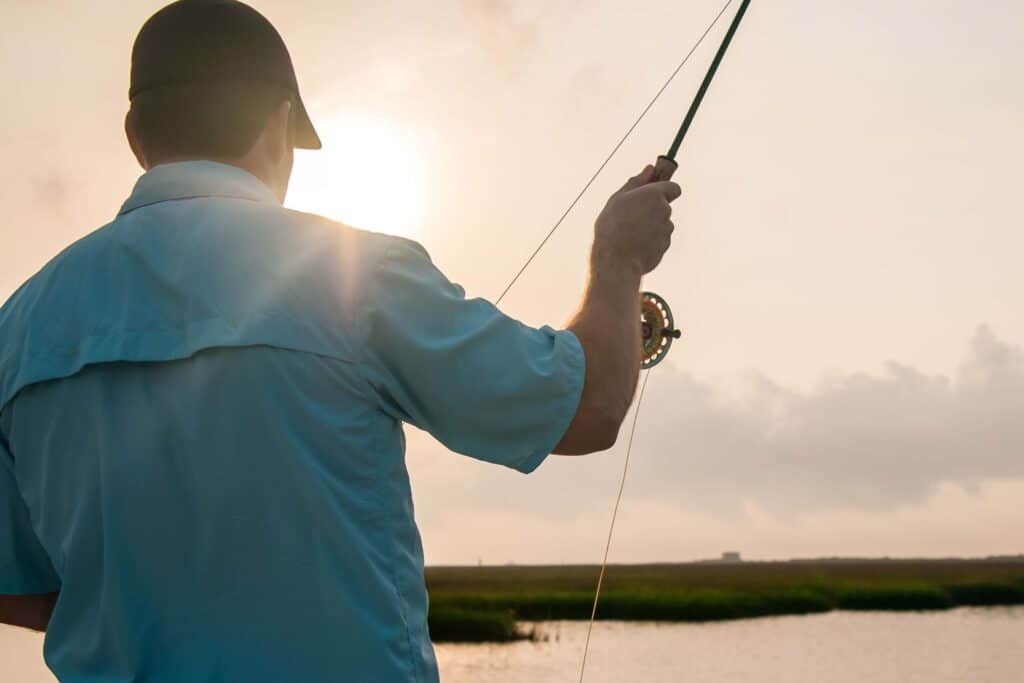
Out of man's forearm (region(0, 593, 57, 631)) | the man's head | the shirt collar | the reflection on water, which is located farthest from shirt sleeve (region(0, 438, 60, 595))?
the reflection on water

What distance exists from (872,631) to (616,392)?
99.2 feet

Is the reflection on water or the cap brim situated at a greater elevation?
the cap brim

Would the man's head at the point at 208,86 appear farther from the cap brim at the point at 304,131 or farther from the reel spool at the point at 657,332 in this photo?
the reel spool at the point at 657,332

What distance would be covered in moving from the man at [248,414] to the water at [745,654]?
1852 cm

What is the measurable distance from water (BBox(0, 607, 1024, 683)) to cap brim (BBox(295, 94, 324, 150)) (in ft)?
60.0

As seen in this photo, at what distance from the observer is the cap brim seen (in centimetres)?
198

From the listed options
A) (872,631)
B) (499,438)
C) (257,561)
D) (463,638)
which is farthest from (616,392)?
(872,631)

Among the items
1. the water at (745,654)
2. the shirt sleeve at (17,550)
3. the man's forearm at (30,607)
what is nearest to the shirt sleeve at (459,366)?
the shirt sleeve at (17,550)

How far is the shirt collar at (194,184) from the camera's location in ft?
5.72

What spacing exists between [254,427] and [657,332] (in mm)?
1763

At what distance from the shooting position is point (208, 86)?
1810 millimetres

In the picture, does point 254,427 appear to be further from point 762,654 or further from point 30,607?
point 762,654

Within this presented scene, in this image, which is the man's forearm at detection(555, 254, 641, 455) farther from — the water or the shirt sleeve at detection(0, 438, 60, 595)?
the water

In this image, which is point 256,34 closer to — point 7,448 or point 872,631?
point 7,448
